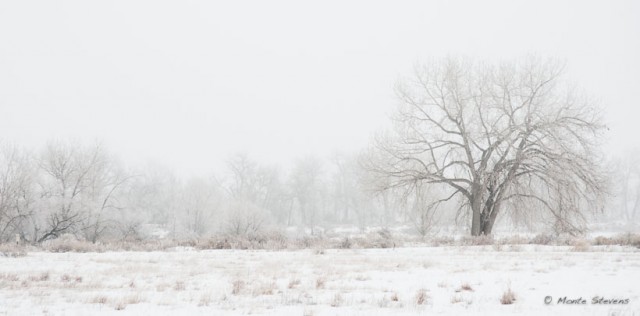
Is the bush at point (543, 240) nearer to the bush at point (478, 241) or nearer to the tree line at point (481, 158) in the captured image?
the bush at point (478, 241)

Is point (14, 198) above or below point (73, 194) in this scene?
below

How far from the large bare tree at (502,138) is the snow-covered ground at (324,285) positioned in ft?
23.5

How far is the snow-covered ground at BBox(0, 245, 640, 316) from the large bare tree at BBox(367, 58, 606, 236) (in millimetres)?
7169

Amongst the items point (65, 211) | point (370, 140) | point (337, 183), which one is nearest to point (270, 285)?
point (370, 140)

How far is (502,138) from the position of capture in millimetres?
19031

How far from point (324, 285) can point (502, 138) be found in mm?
14048

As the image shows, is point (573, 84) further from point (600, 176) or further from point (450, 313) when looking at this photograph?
point (450, 313)

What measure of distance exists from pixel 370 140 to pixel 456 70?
5176 mm

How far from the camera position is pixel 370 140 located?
2191 cm

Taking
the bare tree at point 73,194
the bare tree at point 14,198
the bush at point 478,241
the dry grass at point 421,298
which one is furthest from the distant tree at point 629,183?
the bare tree at point 14,198

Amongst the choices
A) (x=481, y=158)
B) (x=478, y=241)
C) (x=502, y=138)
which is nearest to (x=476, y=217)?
(x=481, y=158)

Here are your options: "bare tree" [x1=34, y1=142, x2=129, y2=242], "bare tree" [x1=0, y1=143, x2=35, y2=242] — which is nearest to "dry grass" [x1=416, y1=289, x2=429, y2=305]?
"bare tree" [x1=0, y1=143, x2=35, y2=242]

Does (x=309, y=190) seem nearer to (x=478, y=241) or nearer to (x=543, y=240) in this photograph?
(x=478, y=241)

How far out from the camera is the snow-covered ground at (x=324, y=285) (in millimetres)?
5816
